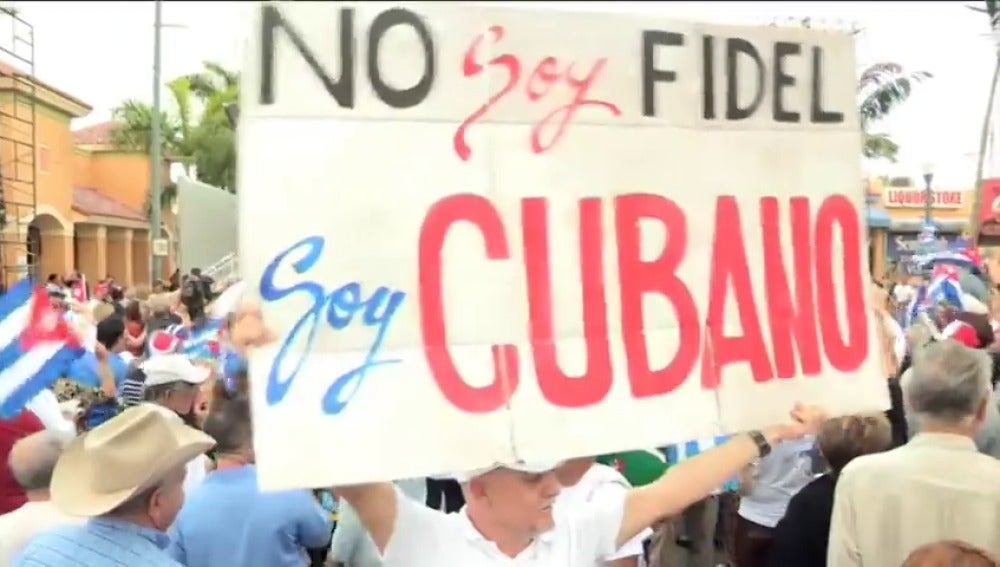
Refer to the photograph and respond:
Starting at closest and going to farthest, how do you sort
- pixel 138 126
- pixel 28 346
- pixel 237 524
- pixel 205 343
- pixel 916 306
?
1. pixel 237 524
2. pixel 28 346
3. pixel 205 343
4. pixel 916 306
5. pixel 138 126

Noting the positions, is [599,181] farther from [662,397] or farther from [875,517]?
[875,517]

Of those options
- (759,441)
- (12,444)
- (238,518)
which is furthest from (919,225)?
(759,441)

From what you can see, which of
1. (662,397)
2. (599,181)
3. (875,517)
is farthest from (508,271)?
(875,517)

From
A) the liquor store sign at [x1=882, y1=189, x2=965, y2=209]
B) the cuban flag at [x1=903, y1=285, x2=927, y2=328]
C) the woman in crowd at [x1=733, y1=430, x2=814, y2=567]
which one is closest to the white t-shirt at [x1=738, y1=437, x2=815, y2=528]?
the woman in crowd at [x1=733, y1=430, x2=814, y2=567]

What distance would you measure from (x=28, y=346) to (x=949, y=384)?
3.06 m

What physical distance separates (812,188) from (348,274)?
1.15 m

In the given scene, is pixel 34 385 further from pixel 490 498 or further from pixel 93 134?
pixel 93 134

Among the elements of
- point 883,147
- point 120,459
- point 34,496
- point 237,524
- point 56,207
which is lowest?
point 237,524

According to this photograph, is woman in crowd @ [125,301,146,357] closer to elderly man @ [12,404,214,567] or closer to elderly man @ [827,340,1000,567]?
elderly man @ [12,404,214,567]

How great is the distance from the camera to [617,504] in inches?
104

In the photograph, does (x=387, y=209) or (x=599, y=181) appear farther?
(x=599, y=181)

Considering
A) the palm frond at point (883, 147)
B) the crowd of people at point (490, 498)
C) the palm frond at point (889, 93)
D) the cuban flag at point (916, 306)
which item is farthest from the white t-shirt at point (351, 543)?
the palm frond at point (883, 147)

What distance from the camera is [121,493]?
2701 millimetres

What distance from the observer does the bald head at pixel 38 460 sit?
10.7 feet
